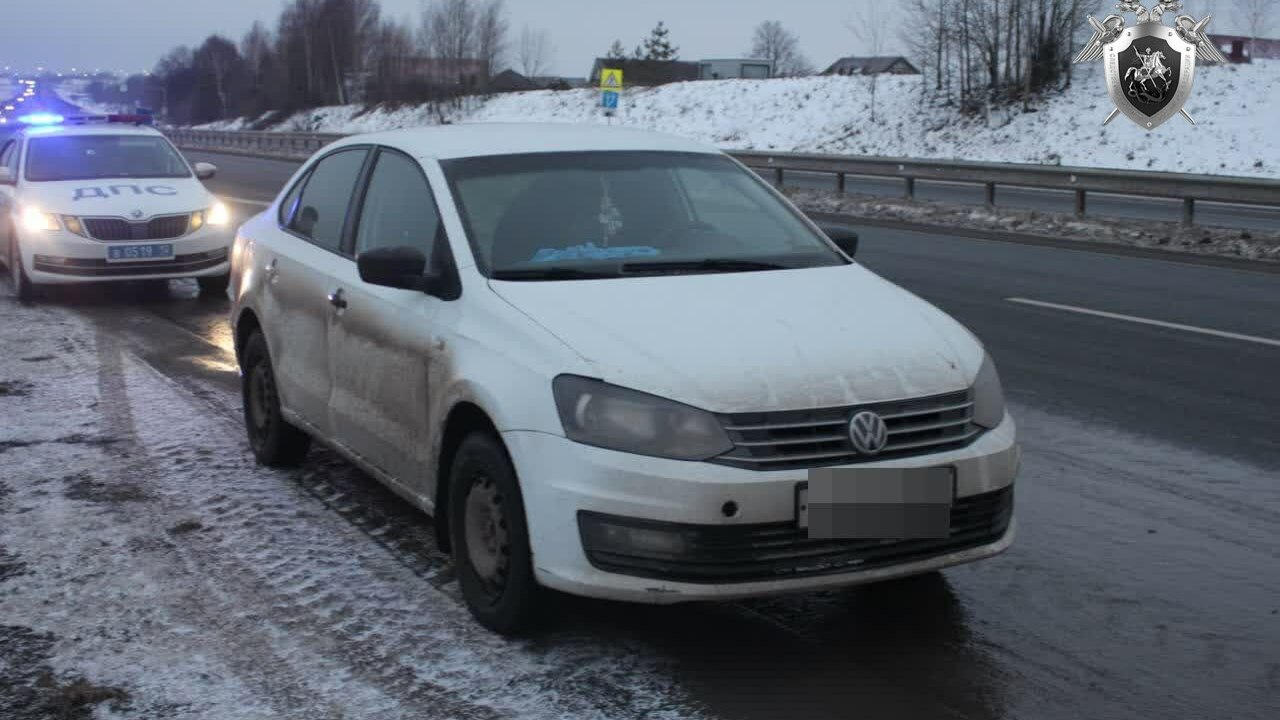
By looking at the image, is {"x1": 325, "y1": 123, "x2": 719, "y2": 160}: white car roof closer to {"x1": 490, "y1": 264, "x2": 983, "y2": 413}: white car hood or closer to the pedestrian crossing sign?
{"x1": 490, "y1": 264, "x2": 983, "y2": 413}: white car hood

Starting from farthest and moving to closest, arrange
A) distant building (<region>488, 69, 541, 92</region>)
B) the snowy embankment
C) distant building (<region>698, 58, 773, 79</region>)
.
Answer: distant building (<region>488, 69, 541, 92</region>) → distant building (<region>698, 58, 773, 79</region>) → the snowy embankment

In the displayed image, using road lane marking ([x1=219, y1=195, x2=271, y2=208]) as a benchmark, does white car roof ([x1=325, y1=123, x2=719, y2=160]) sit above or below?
above

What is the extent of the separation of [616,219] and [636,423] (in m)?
1.42

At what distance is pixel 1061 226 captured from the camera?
18.5m

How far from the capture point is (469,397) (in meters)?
4.32

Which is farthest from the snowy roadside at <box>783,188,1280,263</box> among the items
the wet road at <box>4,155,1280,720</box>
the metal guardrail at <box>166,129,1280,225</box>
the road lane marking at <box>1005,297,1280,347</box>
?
the wet road at <box>4,155,1280,720</box>

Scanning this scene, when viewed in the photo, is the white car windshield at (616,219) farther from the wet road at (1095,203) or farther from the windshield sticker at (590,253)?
the wet road at (1095,203)

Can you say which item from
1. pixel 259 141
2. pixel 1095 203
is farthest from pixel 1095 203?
pixel 259 141

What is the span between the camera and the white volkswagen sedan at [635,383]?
387 cm

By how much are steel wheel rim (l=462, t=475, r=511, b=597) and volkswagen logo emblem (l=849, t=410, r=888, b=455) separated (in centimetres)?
106

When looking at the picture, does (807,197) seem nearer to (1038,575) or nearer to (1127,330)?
(1127,330)

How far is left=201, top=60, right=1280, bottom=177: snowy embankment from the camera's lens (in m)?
34.8

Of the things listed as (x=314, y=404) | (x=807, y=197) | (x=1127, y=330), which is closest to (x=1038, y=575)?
(x=314, y=404)

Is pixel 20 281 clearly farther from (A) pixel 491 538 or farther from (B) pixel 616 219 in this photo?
(A) pixel 491 538
